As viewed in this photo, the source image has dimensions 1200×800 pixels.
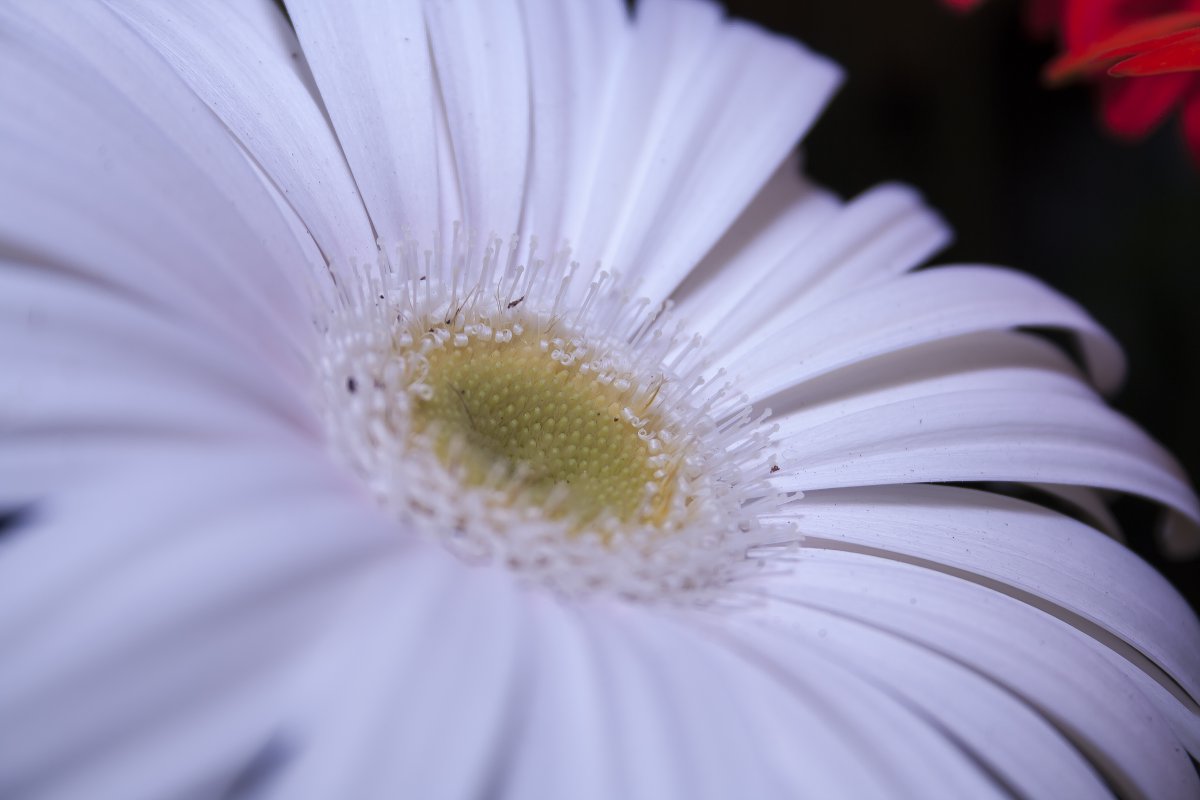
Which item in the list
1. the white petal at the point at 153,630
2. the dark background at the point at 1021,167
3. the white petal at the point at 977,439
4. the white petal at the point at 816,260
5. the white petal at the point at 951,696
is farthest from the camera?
the dark background at the point at 1021,167

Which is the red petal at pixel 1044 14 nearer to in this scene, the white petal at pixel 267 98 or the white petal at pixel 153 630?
the white petal at pixel 267 98

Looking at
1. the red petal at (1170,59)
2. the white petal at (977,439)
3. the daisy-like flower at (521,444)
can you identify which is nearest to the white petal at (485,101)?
the daisy-like flower at (521,444)

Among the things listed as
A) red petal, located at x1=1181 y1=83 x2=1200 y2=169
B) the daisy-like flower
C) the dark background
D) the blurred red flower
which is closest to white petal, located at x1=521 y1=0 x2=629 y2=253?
the daisy-like flower

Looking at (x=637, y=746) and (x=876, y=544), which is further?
(x=876, y=544)

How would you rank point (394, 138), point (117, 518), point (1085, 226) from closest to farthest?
1. point (117, 518)
2. point (394, 138)
3. point (1085, 226)

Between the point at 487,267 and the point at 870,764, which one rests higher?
the point at 487,267

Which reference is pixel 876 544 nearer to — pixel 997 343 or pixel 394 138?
pixel 997 343

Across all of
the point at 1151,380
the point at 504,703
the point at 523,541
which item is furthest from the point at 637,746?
the point at 1151,380
